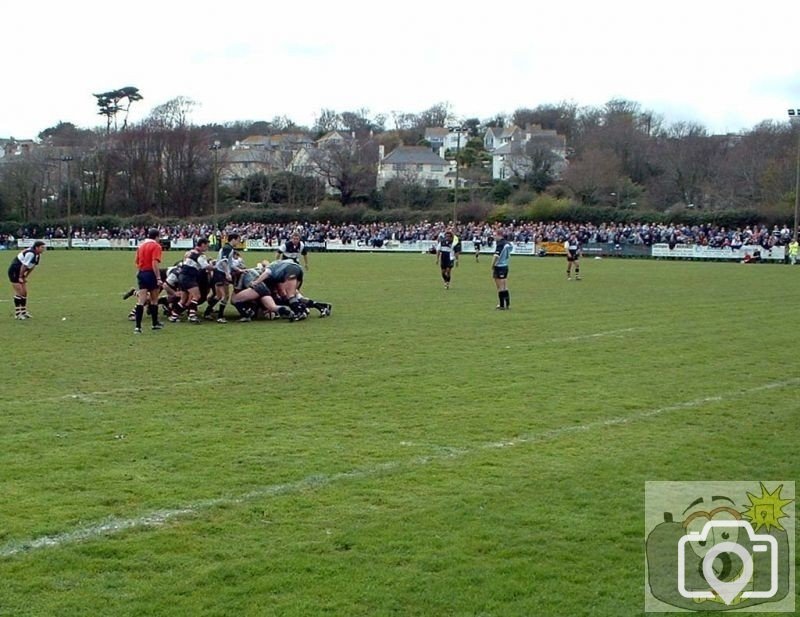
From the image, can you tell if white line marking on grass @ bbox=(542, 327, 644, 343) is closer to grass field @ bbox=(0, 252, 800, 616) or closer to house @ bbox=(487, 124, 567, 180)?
grass field @ bbox=(0, 252, 800, 616)

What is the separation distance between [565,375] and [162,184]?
9280 centimetres

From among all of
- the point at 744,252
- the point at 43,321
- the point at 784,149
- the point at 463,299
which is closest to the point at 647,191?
the point at 784,149

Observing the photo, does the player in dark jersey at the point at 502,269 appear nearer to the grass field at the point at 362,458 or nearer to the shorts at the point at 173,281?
the grass field at the point at 362,458

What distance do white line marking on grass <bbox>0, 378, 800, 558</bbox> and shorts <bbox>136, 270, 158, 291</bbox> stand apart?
997 centimetres

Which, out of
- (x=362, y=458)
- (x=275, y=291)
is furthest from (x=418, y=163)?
(x=362, y=458)

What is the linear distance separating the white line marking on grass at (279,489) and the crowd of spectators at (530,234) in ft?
143

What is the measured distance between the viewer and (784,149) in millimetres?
81125

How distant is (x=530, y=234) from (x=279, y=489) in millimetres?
54587

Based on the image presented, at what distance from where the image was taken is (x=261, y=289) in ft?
65.1

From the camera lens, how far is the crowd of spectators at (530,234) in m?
55.5

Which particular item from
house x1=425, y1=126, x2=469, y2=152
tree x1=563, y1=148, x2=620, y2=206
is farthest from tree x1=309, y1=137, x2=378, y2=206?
house x1=425, y1=126, x2=469, y2=152

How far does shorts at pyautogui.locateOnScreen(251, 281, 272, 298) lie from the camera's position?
1977 cm

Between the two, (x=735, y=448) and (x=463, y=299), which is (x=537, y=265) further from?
(x=735, y=448)

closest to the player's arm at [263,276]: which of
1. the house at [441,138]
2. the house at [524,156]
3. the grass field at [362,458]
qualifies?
the grass field at [362,458]
